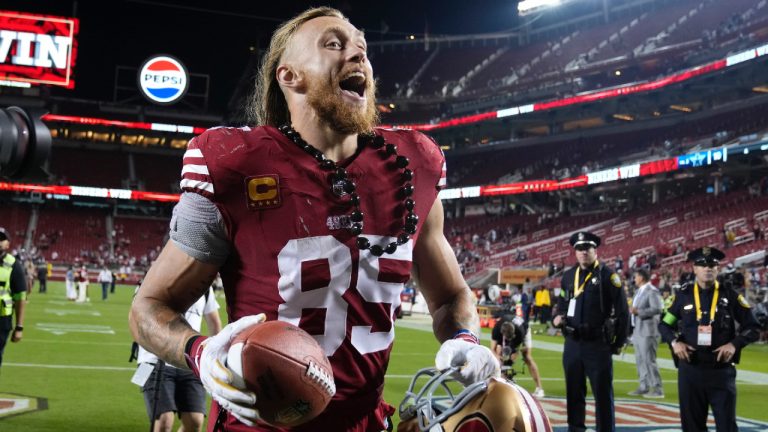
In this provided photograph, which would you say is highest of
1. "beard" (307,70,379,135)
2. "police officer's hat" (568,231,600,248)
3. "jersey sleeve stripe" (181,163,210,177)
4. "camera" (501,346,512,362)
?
"beard" (307,70,379,135)

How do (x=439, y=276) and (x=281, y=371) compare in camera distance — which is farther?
(x=439, y=276)

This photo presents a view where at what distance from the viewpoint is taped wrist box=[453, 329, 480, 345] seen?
2.16m

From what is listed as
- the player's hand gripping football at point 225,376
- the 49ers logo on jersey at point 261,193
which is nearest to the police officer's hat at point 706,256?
the 49ers logo on jersey at point 261,193

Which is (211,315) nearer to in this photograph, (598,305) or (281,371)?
(598,305)

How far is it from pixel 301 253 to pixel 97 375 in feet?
31.6

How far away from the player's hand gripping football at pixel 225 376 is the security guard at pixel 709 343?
617cm

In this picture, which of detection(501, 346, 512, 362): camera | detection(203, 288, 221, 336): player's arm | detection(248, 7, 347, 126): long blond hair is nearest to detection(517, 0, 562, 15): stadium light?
detection(501, 346, 512, 362): camera

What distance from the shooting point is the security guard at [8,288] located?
27.1 feet

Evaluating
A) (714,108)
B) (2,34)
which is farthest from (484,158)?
(2,34)

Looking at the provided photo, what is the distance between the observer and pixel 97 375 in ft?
34.7

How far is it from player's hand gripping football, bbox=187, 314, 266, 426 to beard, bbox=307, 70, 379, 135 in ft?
2.36

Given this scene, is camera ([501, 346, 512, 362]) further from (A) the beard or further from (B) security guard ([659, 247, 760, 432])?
(A) the beard

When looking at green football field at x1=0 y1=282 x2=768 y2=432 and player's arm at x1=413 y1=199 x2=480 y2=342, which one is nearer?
player's arm at x1=413 y1=199 x2=480 y2=342

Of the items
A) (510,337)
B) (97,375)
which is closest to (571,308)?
(510,337)
